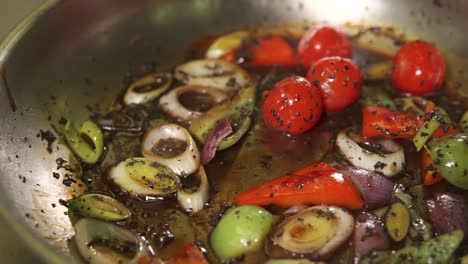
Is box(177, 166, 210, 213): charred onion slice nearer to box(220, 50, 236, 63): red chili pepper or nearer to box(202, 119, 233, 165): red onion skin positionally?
box(202, 119, 233, 165): red onion skin

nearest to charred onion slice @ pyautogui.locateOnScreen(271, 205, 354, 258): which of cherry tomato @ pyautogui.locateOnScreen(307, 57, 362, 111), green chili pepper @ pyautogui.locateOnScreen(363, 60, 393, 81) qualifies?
cherry tomato @ pyautogui.locateOnScreen(307, 57, 362, 111)

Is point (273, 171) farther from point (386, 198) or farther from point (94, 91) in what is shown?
point (94, 91)

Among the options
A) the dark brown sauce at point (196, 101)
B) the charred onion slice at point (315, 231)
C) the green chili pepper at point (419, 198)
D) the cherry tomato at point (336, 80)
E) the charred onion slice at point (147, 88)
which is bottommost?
the green chili pepper at point (419, 198)

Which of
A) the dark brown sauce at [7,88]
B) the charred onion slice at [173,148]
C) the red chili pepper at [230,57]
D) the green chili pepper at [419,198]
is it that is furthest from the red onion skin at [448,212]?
the dark brown sauce at [7,88]

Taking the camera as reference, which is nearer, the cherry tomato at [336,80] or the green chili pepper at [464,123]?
the green chili pepper at [464,123]

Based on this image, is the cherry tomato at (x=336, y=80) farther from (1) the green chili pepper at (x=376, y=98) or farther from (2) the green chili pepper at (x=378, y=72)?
(2) the green chili pepper at (x=378, y=72)

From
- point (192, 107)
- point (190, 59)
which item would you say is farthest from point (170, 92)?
point (190, 59)
